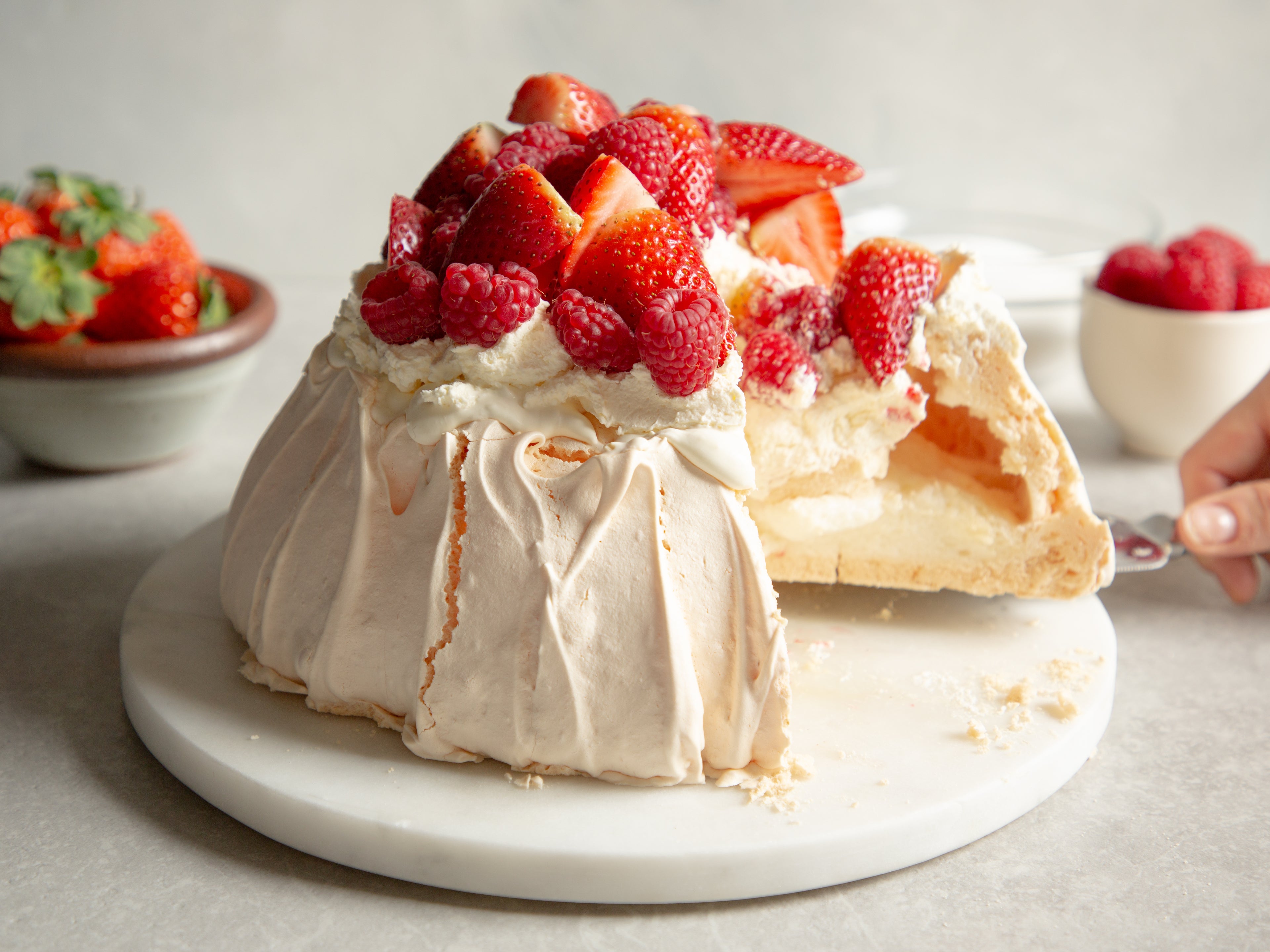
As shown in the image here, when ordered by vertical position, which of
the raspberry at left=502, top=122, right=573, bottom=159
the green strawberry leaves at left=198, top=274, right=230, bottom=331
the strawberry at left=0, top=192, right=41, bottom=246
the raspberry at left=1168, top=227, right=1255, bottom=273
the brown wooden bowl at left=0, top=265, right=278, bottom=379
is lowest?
the brown wooden bowl at left=0, top=265, right=278, bottom=379

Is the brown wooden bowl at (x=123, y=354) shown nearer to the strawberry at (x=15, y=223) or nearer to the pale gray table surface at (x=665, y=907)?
the strawberry at (x=15, y=223)

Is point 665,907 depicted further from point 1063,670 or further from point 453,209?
point 453,209

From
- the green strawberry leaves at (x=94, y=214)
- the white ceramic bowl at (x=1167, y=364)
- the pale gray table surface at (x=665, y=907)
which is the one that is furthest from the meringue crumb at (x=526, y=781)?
the white ceramic bowl at (x=1167, y=364)

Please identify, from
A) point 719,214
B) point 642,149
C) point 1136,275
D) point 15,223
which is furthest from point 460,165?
point 1136,275

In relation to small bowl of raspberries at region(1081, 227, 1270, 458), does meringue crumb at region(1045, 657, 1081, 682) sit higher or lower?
lower

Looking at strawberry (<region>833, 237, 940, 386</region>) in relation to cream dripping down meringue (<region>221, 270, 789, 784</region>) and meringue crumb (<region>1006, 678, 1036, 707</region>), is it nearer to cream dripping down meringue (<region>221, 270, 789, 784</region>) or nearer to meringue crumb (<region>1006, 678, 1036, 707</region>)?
cream dripping down meringue (<region>221, 270, 789, 784</region>)

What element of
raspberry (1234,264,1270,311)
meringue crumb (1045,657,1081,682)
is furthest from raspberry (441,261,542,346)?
raspberry (1234,264,1270,311)
